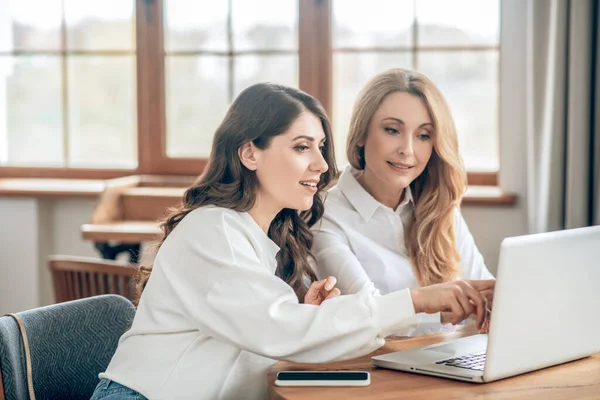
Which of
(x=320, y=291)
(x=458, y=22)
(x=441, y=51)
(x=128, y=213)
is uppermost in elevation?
(x=458, y=22)

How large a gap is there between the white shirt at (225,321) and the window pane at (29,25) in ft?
9.97

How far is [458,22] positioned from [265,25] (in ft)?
2.98

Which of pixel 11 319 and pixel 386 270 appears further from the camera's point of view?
pixel 386 270

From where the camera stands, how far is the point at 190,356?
150 cm

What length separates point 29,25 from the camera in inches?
170

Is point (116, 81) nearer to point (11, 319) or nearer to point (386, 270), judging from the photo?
point (386, 270)

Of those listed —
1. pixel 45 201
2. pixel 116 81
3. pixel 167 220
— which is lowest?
pixel 45 201

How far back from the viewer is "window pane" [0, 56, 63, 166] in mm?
4340

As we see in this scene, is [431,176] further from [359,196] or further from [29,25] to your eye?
[29,25]

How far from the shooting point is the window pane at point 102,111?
168 inches

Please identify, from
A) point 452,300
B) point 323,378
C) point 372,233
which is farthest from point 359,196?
point 323,378

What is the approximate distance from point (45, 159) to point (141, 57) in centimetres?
78

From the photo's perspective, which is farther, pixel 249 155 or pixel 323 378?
pixel 249 155

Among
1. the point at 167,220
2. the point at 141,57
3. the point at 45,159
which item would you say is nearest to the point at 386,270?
the point at 167,220
